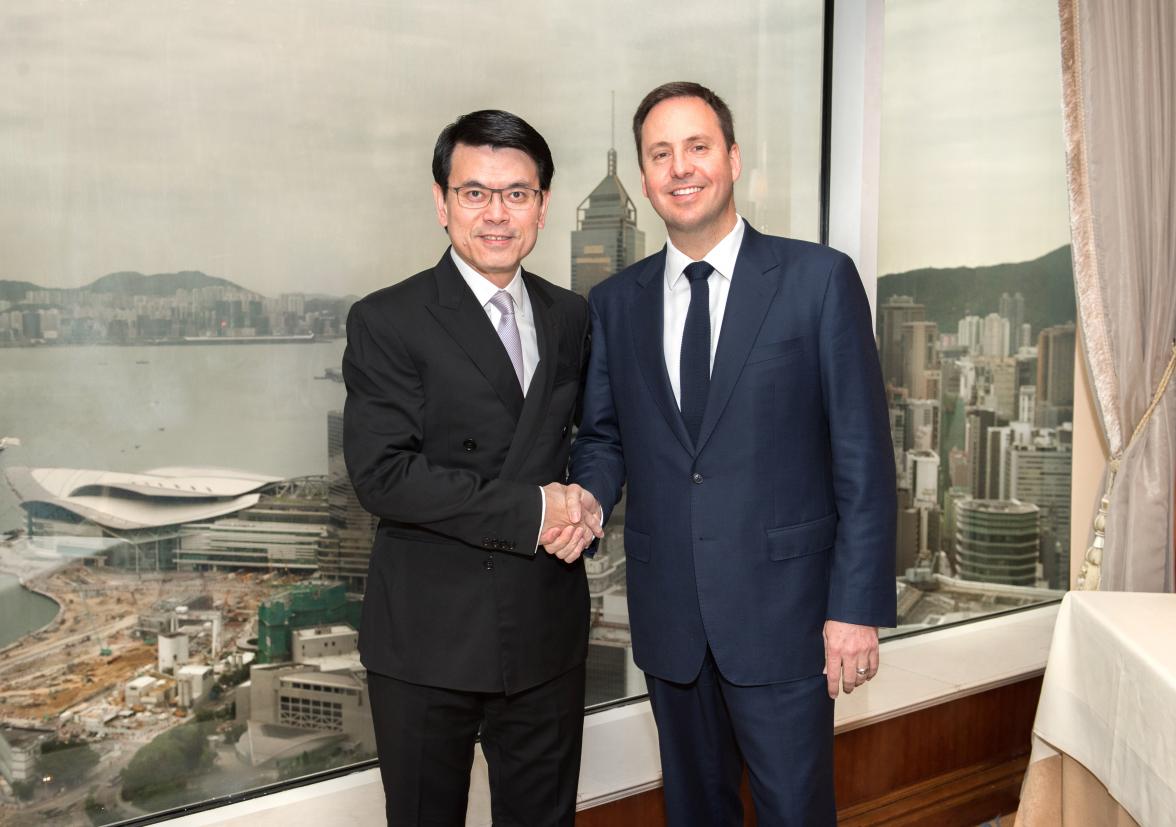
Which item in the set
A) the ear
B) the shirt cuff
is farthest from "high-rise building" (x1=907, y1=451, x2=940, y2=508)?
the ear

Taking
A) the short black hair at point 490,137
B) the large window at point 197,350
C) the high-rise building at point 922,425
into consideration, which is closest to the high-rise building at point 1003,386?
the high-rise building at point 922,425

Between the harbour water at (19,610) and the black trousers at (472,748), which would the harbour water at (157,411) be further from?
the black trousers at (472,748)

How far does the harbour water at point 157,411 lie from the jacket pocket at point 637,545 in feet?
2.63

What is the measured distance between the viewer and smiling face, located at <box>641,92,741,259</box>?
5.39 feet

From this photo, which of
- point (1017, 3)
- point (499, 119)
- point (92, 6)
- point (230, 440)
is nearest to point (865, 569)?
point (499, 119)

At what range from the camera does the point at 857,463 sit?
1.58 meters

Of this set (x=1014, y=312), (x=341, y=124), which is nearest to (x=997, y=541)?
(x=1014, y=312)

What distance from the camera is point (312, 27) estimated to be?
2070mm

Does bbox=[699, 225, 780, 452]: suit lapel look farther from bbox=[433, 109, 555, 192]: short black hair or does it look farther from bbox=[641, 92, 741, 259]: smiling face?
bbox=[433, 109, 555, 192]: short black hair

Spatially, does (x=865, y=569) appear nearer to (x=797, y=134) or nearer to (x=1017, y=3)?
(x=797, y=134)

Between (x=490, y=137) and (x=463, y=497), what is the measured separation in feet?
1.93

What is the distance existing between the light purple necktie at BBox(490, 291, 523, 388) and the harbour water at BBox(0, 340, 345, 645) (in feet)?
2.12

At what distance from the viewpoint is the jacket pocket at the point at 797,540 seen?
1626mm

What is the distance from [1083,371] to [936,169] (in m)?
0.77
